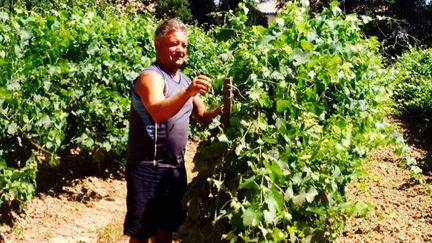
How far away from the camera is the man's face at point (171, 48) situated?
2732 mm

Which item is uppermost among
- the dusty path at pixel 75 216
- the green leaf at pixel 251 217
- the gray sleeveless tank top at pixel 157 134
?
the gray sleeveless tank top at pixel 157 134

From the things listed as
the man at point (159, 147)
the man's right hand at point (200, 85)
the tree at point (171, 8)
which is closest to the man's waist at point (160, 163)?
the man at point (159, 147)

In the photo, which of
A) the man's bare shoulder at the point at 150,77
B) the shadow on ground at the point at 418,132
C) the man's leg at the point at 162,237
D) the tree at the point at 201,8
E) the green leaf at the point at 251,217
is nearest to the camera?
the green leaf at the point at 251,217

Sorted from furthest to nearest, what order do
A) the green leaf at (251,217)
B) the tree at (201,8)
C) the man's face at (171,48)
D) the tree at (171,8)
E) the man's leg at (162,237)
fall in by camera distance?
the tree at (201,8), the tree at (171,8), the man's leg at (162,237), the man's face at (171,48), the green leaf at (251,217)

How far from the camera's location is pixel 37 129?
421 centimetres

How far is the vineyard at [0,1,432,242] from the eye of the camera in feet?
7.90

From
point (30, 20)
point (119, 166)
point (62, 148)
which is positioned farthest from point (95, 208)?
point (30, 20)

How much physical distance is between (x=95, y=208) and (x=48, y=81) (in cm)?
148

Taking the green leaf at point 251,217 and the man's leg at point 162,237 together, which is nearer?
the green leaf at point 251,217

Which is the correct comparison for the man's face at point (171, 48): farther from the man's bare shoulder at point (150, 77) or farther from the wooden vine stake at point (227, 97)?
the wooden vine stake at point (227, 97)

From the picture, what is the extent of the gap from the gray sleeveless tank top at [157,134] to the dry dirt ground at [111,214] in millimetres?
1488

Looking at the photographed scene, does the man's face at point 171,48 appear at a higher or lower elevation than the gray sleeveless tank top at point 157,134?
higher

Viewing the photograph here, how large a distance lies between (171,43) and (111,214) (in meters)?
2.70

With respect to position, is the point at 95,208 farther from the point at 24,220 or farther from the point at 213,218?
the point at 213,218
